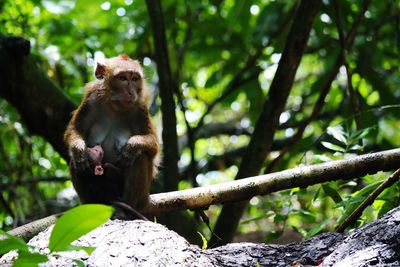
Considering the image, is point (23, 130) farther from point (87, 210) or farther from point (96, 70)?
point (87, 210)

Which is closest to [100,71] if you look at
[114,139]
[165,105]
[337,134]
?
[114,139]

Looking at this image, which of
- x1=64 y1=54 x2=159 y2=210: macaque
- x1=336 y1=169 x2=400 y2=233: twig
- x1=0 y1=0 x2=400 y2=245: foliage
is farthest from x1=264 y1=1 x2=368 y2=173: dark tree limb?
x1=336 y1=169 x2=400 y2=233: twig

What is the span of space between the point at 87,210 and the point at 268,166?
4291mm

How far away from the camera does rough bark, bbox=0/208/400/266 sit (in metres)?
2.84

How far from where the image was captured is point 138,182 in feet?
15.7

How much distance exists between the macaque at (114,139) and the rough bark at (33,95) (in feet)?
3.12

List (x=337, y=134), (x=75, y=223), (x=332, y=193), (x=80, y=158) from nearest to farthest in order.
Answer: (x=75, y=223)
(x=332, y=193)
(x=337, y=134)
(x=80, y=158)

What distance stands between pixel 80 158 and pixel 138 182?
529 millimetres

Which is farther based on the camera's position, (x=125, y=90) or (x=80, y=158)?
(x=125, y=90)

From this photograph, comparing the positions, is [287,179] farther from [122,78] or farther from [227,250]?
[122,78]

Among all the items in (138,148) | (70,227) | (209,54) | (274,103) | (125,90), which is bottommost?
(70,227)

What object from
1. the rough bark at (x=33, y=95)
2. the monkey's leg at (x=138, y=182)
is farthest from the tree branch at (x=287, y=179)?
the rough bark at (x=33, y=95)

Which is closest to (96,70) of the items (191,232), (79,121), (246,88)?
(79,121)

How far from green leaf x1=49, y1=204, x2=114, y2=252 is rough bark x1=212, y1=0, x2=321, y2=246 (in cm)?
360
